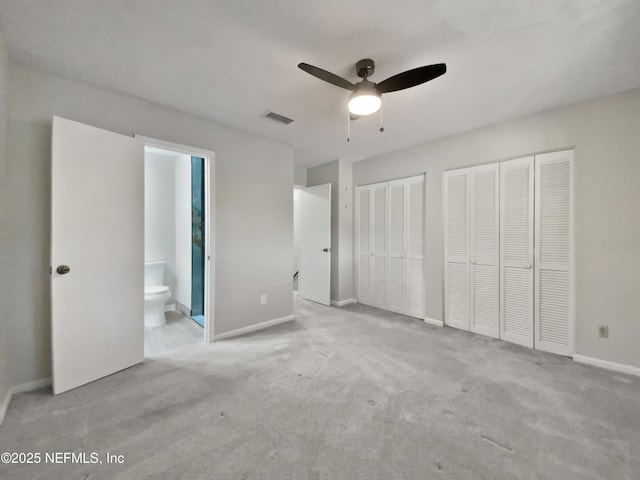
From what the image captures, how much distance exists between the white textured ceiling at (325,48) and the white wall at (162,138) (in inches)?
7.4

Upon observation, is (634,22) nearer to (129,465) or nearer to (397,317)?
(397,317)

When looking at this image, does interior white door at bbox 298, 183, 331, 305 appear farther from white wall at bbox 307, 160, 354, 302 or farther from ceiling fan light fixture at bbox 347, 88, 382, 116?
ceiling fan light fixture at bbox 347, 88, 382, 116

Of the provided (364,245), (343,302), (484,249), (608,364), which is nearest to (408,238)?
(364,245)

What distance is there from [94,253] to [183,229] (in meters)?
1.92

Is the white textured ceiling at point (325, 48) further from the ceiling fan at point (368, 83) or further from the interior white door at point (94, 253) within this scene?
the interior white door at point (94, 253)

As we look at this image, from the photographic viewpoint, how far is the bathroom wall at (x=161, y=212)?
403cm

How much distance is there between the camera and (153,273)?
3867mm

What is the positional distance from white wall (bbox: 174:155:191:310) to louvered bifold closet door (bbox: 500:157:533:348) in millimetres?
4164

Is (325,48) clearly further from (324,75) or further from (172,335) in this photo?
(172,335)

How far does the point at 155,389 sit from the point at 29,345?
1019mm

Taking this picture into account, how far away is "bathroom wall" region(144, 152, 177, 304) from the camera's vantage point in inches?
159

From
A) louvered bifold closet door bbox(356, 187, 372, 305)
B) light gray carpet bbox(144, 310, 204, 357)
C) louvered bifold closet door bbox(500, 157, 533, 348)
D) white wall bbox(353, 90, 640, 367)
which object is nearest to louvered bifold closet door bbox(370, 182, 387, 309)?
louvered bifold closet door bbox(356, 187, 372, 305)

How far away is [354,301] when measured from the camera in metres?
4.72

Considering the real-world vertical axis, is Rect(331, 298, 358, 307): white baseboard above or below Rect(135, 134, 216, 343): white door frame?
below
